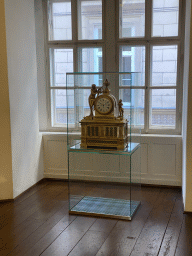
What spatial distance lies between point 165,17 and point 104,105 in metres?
1.87

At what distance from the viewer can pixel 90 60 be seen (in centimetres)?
520

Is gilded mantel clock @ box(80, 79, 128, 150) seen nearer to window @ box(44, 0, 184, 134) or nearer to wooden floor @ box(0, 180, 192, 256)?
wooden floor @ box(0, 180, 192, 256)

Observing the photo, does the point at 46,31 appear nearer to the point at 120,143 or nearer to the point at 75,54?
the point at 75,54

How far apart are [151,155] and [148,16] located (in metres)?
2.00

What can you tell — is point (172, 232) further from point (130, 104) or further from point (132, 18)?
point (132, 18)

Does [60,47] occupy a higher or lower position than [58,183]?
higher

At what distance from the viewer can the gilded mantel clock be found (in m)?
3.86

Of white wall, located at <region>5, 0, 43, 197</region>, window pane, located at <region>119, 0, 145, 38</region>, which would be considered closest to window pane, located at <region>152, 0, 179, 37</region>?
window pane, located at <region>119, 0, 145, 38</region>

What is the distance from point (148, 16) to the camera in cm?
488

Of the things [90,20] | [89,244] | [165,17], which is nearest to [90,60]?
[90,20]

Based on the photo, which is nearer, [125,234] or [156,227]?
[125,234]

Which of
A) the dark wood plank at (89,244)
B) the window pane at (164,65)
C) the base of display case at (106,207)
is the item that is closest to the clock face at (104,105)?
the base of display case at (106,207)

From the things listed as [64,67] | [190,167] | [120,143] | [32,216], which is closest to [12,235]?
[32,216]

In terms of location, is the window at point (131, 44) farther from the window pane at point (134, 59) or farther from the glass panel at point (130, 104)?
the glass panel at point (130, 104)
